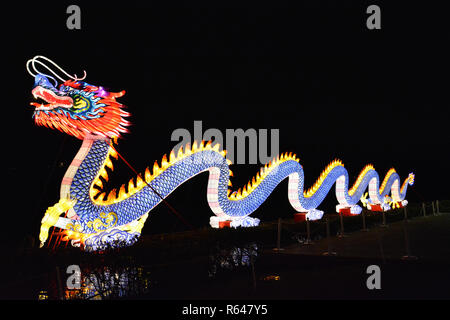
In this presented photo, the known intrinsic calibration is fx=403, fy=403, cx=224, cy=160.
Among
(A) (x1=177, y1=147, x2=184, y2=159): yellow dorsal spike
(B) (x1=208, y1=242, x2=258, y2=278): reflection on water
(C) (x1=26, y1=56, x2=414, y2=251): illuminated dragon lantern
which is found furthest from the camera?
(A) (x1=177, y1=147, x2=184, y2=159): yellow dorsal spike

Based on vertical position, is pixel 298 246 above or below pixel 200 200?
below

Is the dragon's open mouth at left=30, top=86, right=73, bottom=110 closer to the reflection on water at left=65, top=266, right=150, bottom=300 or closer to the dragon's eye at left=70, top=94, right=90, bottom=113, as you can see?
the dragon's eye at left=70, top=94, right=90, bottom=113

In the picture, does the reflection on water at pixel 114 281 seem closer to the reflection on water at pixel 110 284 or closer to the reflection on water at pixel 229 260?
the reflection on water at pixel 110 284

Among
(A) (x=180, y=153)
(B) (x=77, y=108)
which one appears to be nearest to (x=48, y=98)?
(B) (x=77, y=108)

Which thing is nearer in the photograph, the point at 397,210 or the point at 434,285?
the point at 434,285

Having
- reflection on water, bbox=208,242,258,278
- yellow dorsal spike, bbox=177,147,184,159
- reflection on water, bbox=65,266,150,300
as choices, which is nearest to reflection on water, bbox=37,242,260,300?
reflection on water, bbox=65,266,150,300

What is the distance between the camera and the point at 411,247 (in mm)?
9195

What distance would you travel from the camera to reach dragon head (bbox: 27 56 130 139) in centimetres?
789

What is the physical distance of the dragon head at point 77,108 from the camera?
7.89m

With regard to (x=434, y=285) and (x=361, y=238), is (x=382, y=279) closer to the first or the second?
(x=434, y=285)

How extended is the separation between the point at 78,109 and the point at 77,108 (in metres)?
0.03

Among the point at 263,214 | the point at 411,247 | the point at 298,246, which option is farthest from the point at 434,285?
the point at 263,214

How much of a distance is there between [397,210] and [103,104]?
13449 millimetres

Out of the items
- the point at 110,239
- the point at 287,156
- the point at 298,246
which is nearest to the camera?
the point at 110,239
